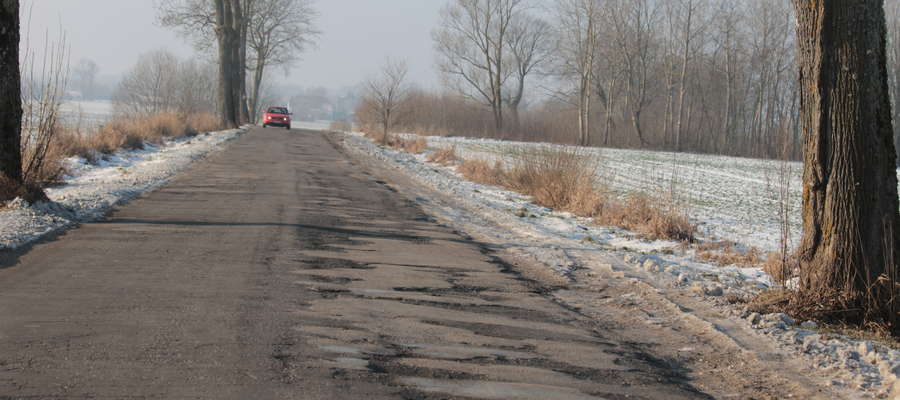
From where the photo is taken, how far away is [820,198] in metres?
6.17

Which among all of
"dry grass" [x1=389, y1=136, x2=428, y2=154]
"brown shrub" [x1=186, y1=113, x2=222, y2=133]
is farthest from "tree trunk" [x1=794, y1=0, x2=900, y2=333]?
"brown shrub" [x1=186, y1=113, x2=222, y2=133]

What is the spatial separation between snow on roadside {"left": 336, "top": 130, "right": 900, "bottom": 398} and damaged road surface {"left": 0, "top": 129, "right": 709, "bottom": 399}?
40.6 inches

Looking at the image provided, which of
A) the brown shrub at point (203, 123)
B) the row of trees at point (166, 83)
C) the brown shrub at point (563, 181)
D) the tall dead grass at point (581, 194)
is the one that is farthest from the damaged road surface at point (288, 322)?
the row of trees at point (166, 83)

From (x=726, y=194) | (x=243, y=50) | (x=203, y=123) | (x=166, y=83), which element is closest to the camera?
(x=726, y=194)

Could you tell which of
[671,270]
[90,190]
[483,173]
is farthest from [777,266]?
[483,173]

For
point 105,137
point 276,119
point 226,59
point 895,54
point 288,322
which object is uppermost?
point 895,54

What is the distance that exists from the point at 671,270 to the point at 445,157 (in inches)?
703

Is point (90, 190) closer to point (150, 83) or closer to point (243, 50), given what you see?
point (243, 50)

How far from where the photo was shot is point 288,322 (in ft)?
16.6

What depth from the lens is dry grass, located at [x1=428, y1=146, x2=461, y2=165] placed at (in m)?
25.0

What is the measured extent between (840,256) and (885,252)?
31 centimetres

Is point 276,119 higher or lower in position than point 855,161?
higher

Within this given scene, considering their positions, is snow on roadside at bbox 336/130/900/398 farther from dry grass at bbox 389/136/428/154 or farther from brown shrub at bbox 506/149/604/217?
dry grass at bbox 389/136/428/154

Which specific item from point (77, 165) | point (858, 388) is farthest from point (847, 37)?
point (77, 165)
